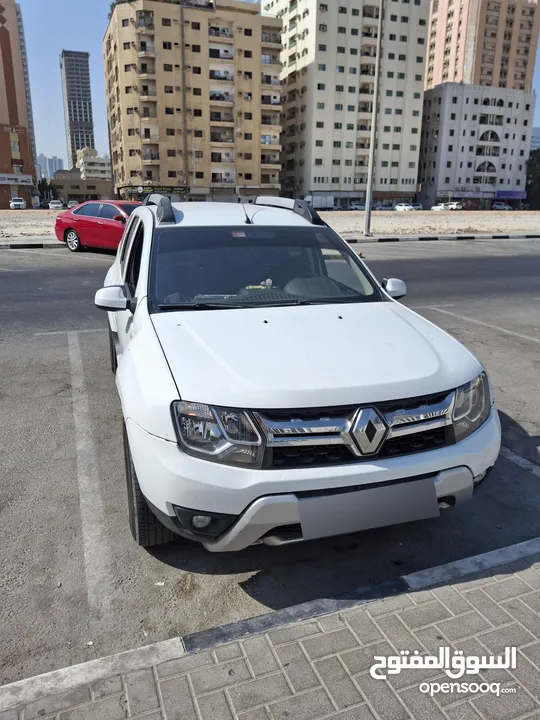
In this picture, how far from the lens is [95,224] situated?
1619 cm

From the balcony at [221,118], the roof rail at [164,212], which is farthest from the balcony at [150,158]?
the roof rail at [164,212]

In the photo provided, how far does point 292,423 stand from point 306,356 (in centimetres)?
45

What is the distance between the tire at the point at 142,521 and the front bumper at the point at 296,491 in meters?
0.21

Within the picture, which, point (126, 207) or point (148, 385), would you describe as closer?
point (148, 385)

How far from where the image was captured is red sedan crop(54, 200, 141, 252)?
615 inches

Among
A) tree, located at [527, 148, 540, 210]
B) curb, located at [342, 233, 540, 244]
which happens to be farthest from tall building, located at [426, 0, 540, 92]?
curb, located at [342, 233, 540, 244]

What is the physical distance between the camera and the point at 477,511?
3457 mm

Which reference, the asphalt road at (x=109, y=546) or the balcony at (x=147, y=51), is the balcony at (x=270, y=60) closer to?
the balcony at (x=147, y=51)

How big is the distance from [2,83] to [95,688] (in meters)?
94.5

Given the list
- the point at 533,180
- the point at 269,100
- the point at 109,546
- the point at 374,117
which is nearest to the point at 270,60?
the point at 269,100

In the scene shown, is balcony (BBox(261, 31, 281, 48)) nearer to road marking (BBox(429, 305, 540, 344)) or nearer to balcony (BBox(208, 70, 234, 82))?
balcony (BBox(208, 70, 234, 82))

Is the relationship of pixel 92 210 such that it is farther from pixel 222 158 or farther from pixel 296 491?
pixel 222 158

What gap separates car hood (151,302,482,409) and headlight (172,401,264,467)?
0.05 m

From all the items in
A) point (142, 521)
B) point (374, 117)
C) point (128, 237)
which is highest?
point (374, 117)
